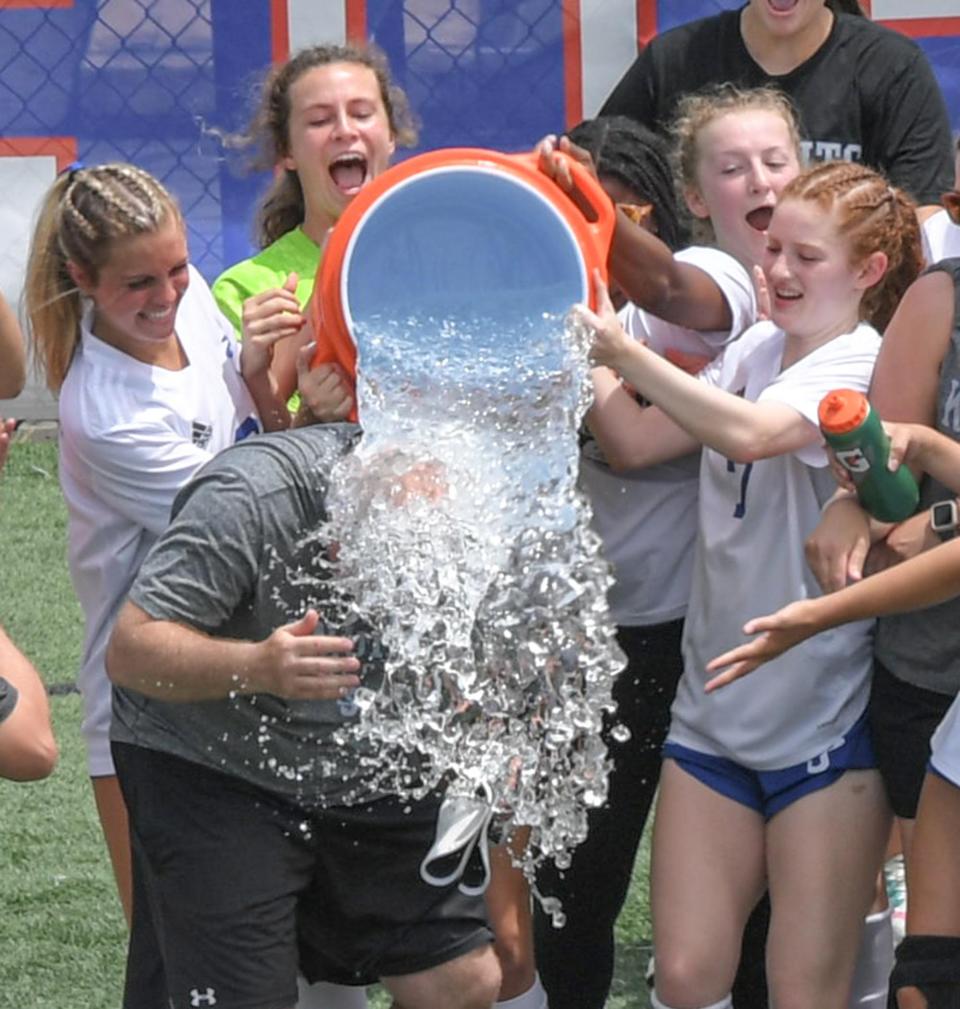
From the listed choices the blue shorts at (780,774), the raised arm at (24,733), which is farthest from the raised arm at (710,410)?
the raised arm at (24,733)

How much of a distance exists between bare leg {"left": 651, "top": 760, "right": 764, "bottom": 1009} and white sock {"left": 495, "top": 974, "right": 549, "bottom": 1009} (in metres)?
0.43

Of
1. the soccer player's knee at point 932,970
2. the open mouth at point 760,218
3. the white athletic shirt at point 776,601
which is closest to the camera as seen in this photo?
the soccer player's knee at point 932,970

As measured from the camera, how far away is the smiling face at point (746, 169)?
3.36 meters

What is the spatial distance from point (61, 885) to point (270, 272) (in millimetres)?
1565

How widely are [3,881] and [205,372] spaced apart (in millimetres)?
1611

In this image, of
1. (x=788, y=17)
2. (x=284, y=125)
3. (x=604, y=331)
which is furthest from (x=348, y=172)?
(x=788, y=17)

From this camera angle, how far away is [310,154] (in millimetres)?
3631

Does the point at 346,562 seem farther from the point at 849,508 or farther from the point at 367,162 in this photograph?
the point at 367,162

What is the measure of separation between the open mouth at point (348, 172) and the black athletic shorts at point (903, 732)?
1.27 m

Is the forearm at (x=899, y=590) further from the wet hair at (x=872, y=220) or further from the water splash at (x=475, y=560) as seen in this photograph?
the wet hair at (x=872, y=220)

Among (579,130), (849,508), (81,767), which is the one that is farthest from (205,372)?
(81,767)

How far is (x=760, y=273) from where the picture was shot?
3203 mm

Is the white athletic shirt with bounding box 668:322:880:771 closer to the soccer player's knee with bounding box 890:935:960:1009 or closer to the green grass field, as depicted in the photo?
the soccer player's knee with bounding box 890:935:960:1009

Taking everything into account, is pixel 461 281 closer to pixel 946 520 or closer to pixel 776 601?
pixel 776 601
